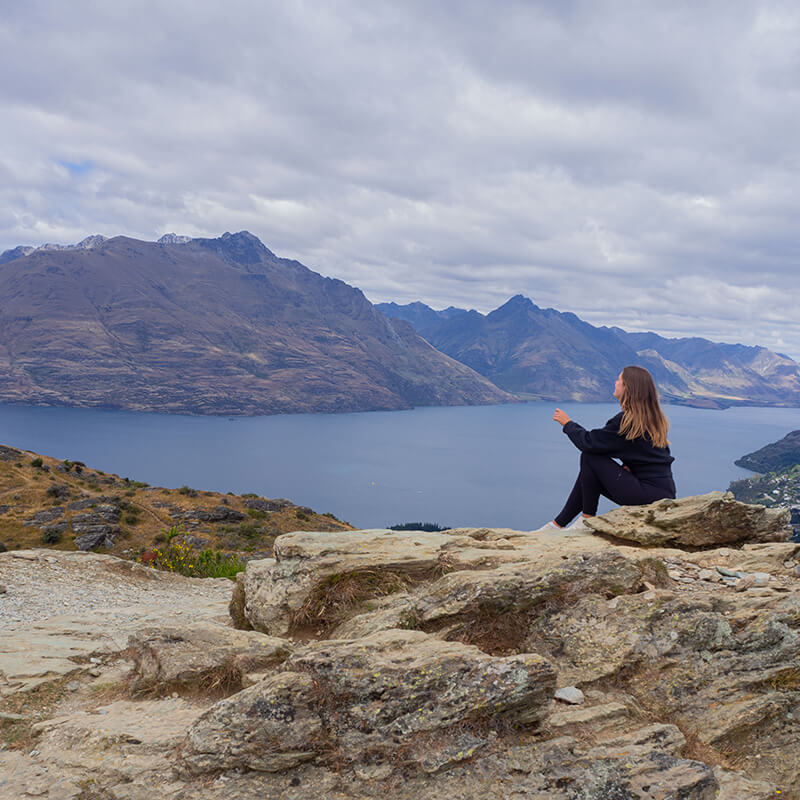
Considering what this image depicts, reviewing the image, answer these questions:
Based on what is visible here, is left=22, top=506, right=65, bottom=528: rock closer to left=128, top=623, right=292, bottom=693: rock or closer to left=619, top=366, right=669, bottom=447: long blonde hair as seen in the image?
left=128, top=623, right=292, bottom=693: rock

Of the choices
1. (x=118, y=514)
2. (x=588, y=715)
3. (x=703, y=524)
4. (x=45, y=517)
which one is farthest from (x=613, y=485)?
(x=45, y=517)

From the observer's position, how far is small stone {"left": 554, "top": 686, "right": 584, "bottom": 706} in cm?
593

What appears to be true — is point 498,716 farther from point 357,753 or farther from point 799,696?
point 799,696

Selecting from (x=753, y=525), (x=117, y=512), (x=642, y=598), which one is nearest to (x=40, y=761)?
(x=642, y=598)

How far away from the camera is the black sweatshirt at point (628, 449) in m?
9.37

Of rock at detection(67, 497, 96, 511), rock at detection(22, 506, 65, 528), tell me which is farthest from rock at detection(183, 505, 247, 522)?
rock at detection(22, 506, 65, 528)

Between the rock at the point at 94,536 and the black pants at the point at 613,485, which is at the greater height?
the black pants at the point at 613,485

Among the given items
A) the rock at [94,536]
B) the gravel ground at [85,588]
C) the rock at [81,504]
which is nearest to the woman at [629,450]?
the gravel ground at [85,588]

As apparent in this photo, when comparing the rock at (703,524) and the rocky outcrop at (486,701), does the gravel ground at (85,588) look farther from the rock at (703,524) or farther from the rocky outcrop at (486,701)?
the rock at (703,524)

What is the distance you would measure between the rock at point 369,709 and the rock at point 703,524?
5024 millimetres

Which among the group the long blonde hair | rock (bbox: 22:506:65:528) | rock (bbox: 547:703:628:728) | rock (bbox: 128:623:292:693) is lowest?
rock (bbox: 22:506:65:528)

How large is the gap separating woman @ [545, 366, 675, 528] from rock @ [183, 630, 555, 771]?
4.51 metres

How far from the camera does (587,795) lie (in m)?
4.93

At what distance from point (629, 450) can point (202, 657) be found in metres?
7.71
